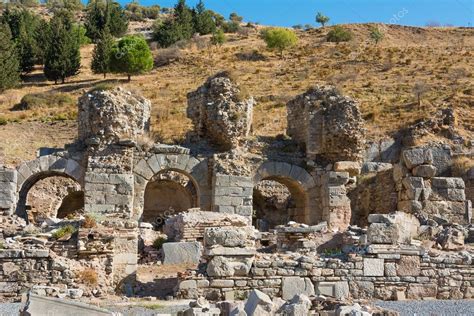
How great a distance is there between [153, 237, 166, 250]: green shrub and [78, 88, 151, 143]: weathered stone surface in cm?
613

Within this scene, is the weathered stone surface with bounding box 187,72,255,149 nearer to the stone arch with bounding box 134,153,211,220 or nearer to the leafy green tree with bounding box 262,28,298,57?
the stone arch with bounding box 134,153,211,220

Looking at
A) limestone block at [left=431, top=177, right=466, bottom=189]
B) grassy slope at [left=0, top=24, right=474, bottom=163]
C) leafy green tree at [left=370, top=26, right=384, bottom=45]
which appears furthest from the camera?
leafy green tree at [left=370, top=26, right=384, bottom=45]

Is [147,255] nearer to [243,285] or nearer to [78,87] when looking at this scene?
[243,285]

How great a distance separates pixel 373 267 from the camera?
11.5m

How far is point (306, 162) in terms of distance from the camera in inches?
890

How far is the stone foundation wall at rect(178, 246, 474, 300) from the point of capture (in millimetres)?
10883

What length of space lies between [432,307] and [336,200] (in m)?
11.1

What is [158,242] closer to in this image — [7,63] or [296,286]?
[296,286]

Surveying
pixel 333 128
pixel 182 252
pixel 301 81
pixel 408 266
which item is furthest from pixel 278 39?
pixel 408 266

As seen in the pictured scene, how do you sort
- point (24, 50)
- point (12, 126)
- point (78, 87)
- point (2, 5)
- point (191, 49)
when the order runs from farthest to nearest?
point (2, 5) → point (191, 49) → point (24, 50) → point (78, 87) → point (12, 126)

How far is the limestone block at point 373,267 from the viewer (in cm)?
1142

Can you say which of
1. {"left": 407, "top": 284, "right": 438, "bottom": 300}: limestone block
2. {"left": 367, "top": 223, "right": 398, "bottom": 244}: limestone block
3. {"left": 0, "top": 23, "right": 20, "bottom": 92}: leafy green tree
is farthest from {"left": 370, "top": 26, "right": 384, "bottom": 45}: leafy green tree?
{"left": 407, "top": 284, "right": 438, "bottom": 300}: limestone block

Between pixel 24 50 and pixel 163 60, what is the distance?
417 inches

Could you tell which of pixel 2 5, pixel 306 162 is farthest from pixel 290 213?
pixel 2 5
